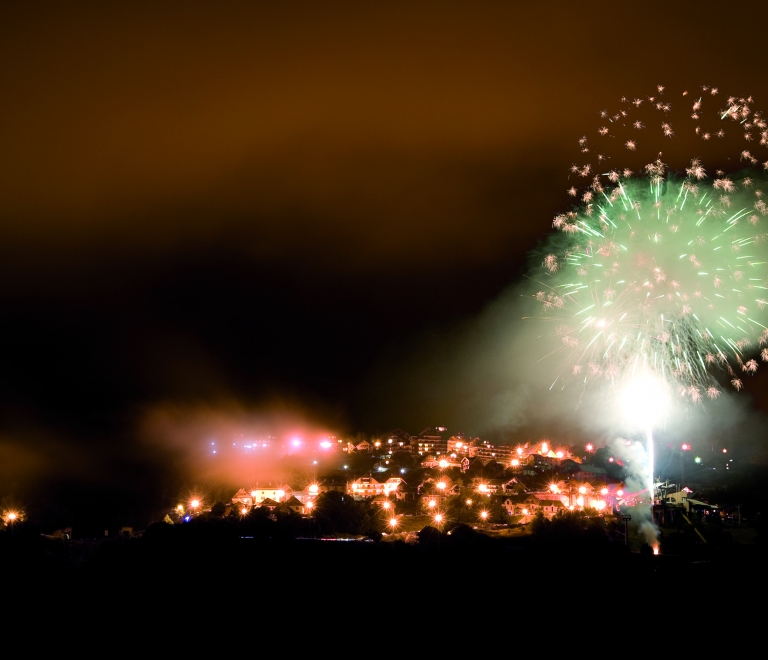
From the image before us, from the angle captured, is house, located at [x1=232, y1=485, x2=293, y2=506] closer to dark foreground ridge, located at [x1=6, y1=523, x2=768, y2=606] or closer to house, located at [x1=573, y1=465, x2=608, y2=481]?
dark foreground ridge, located at [x1=6, y1=523, x2=768, y2=606]

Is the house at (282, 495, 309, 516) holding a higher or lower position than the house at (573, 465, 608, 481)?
lower

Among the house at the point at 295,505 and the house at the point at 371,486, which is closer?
the house at the point at 295,505

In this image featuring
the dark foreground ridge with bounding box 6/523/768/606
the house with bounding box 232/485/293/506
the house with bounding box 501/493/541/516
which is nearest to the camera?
the dark foreground ridge with bounding box 6/523/768/606

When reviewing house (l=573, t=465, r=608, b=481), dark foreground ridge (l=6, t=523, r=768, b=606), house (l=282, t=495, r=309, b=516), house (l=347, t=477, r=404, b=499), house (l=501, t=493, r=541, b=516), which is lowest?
dark foreground ridge (l=6, t=523, r=768, b=606)

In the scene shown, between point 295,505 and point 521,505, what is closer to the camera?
point 521,505

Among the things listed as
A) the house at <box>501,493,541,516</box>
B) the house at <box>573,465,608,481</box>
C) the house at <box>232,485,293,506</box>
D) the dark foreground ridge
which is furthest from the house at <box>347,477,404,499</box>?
the dark foreground ridge

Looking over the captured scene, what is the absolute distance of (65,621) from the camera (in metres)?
11.4

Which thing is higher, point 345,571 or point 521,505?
point 521,505

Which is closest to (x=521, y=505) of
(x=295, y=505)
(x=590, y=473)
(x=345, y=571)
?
(x=590, y=473)

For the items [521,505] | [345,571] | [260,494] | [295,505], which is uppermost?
[260,494]

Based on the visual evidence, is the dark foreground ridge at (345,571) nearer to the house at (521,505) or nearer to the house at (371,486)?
the house at (521,505)

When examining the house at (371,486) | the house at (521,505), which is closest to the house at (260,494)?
the house at (371,486)

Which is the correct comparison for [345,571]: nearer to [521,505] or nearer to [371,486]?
[521,505]

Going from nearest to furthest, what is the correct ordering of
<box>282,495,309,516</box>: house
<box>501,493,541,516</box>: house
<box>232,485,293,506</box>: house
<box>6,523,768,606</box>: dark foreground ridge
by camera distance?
<box>6,523,768,606</box>: dark foreground ridge < <box>501,493,541,516</box>: house < <box>282,495,309,516</box>: house < <box>232,485,293,506</box>: house
